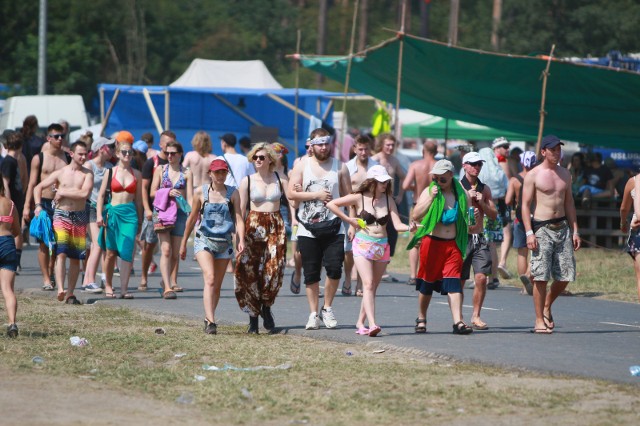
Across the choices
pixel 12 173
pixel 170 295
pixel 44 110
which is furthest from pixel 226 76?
pixel 170 295

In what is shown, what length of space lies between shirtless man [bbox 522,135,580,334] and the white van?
22.7m

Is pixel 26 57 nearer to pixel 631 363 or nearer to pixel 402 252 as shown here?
pixel 402 252

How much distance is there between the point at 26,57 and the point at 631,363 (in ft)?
134

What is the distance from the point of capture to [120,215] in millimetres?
14258

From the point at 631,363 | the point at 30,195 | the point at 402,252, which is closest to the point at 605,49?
the point at 402,252

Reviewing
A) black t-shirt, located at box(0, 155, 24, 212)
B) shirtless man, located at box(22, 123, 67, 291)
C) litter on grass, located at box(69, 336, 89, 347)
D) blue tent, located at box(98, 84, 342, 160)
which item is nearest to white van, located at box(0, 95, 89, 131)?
blue tent, located at box(98, 84, 342, 160)

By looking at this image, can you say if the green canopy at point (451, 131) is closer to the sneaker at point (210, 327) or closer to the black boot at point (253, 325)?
the black boot at point (253, 325)

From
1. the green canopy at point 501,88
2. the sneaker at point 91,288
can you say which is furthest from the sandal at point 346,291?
the green canopy at point 501,88

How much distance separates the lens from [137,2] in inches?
1938

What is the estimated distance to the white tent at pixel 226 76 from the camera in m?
32.8

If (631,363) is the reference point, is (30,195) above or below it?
above

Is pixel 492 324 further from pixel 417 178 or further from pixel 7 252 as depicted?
pixel 7 252

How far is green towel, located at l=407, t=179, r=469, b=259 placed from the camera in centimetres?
1114

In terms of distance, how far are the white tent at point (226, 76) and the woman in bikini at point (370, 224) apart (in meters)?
21.5
